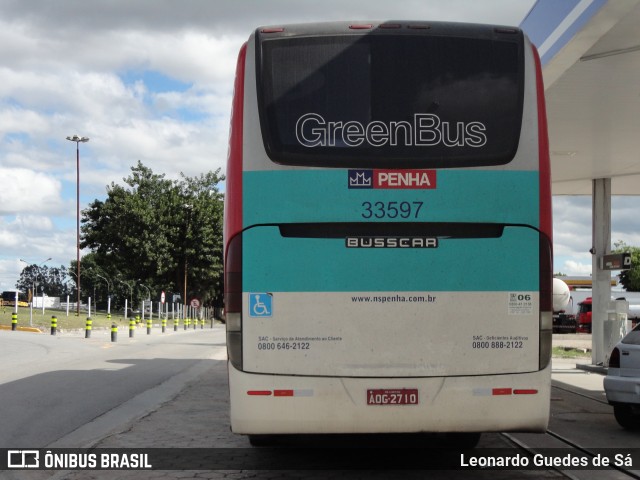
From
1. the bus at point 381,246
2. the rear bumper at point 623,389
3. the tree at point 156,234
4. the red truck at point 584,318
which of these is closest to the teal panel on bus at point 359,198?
the bus at point 381,246

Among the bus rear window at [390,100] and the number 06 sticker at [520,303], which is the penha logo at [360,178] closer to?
the bus rear window at [390,100]

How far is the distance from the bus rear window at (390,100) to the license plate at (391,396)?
1755mm

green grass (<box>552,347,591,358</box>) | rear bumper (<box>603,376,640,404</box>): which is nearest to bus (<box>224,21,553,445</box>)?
rear bumper (<box>603,376,640,404</box>)

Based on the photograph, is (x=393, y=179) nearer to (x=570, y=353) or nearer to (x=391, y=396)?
(x=391, y=396)

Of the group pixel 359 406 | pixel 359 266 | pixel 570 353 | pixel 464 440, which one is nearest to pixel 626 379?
pixel 464 440

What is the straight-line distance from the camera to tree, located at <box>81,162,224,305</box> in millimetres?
68500

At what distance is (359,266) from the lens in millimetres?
6301

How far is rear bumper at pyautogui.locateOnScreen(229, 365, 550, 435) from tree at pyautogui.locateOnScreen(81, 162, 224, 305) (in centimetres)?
6291

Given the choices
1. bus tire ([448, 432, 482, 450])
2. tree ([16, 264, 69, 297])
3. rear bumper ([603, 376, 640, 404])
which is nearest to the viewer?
bus tire ([448, 432, 482, 450])

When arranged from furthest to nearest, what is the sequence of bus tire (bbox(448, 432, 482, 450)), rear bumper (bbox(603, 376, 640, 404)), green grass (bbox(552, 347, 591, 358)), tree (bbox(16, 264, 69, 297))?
tree (bbox(16, 264, 69, 297)), green grass (bbox(552, 347, 591, 358)), rear bumper (bbox(603, 376, 640, 404)), bus tire (bbox(448, 432, 482, 450))

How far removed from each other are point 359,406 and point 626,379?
4965 mm

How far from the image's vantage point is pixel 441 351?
6.28 m

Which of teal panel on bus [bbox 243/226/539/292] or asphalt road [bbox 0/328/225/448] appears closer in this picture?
teal panel on bus [bbox 243/226/539/292]

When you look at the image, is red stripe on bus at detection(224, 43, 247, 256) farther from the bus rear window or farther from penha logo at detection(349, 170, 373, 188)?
penha logo at detection(349, 170, 373, 188)
